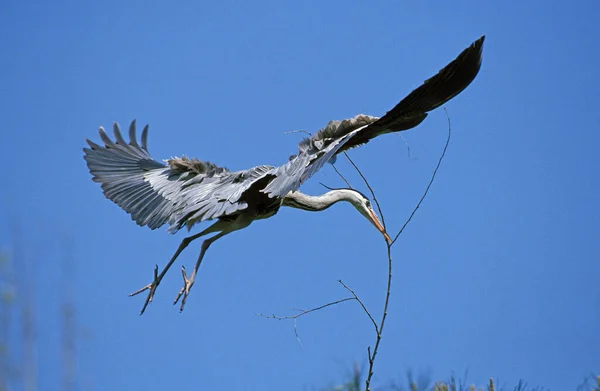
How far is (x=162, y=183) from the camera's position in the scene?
528cm

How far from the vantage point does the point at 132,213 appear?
5.12 m

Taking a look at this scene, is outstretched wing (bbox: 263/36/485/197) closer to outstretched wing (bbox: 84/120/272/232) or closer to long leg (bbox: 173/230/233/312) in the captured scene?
outstretched wing (bbox: 84/120/272/232)

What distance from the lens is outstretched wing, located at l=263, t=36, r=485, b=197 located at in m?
3.68

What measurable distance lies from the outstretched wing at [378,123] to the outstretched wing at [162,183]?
38 cm

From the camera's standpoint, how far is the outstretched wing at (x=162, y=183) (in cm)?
441

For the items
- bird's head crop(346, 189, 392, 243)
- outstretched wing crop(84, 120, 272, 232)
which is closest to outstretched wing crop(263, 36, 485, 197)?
outstretched wing crop(84, 120, 272, 232)

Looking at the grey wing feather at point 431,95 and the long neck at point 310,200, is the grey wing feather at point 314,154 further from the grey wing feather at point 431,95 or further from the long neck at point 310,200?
the long neck at point 310,200

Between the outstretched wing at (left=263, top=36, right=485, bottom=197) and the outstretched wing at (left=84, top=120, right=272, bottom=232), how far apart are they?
381mm

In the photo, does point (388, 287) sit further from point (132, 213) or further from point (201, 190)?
point (132, 213)

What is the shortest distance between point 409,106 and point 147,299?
1899 mm

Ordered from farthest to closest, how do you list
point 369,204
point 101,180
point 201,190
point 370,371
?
point 101,180 < point 369,204 < point 201,190 < point 370,371

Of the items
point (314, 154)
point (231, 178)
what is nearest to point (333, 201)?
point (231, 178)

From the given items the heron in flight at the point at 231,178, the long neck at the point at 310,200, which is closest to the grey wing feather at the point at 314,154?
the heron in flight at the point at 231,178

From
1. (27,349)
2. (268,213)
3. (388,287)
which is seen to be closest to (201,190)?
(268,213)
